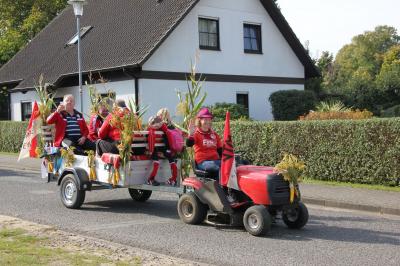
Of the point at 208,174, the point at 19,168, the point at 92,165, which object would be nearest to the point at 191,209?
the point at 208,174

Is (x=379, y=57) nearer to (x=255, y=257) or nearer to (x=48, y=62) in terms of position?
(x=48, y=62)

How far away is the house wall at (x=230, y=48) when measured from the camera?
23344mm

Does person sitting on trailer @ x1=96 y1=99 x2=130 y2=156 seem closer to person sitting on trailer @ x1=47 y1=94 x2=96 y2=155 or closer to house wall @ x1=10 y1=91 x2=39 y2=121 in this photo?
person sitting on trailer @ x1=47 y1=94 x2=96 y2=155

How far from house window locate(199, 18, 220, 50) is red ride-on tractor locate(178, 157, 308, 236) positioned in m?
16.2

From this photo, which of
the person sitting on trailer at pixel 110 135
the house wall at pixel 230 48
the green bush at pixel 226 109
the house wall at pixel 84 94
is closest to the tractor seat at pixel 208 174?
the person sitting on trailer at pixel 110 135

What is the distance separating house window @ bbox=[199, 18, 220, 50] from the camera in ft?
80.2

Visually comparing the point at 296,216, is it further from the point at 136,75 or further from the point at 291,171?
the point at 136,75

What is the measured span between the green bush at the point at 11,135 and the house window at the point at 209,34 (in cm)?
840

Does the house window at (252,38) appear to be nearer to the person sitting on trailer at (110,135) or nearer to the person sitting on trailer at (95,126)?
the person sitting on trailer at (95,126)

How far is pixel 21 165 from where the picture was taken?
1959 centimetres

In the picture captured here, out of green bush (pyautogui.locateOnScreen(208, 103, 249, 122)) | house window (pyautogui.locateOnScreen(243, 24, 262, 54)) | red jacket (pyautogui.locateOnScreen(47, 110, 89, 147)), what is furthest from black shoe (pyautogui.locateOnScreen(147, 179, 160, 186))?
house window (pyautogui.locateOnScreen(243, 24, 262, 54))

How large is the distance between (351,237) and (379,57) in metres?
85.2

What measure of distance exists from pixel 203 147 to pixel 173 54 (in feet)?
49.0

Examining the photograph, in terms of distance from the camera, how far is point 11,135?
25.4 m
